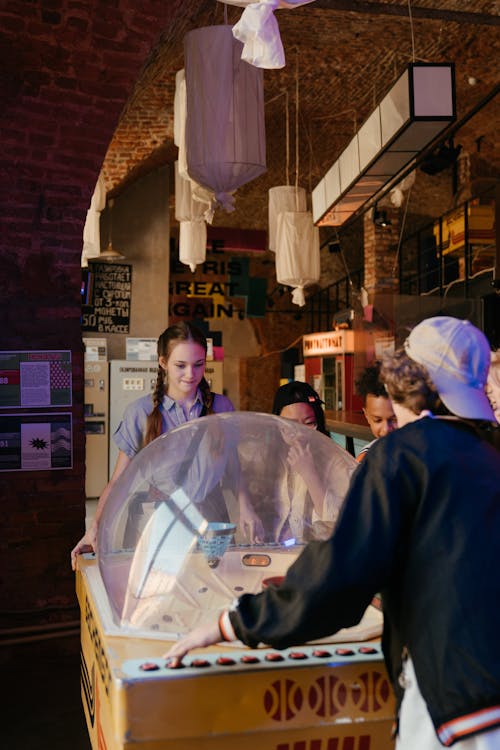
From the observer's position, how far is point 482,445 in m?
1.46

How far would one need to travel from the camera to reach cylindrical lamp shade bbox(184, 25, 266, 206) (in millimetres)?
4301

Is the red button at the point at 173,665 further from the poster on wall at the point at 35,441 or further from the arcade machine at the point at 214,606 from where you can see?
the poster on wall at the point at 35,441

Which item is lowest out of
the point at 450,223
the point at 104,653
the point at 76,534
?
the point at 76,534

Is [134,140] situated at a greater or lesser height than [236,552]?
greater

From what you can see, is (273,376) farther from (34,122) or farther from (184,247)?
(34,122)

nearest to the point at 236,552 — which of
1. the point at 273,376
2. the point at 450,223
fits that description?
the point at 450,223

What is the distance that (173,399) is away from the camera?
3320 mm

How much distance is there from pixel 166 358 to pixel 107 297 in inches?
337

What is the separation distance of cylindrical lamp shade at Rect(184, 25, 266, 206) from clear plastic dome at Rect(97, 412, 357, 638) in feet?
7.74

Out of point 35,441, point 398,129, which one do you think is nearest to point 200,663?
point 35,441

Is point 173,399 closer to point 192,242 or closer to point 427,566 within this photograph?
point 427,566

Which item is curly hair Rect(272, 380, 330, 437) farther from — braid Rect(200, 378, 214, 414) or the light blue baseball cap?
the light blue baseball cap

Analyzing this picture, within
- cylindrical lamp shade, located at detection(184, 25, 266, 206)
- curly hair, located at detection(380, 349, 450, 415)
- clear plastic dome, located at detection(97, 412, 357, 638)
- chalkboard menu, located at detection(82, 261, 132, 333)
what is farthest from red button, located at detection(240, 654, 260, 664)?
chalkboard menu, located at detection(82, 261, 132, 333)

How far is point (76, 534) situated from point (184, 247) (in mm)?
5643
